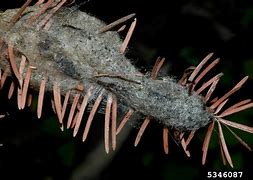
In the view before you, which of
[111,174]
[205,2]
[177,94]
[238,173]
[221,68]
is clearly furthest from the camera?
[205,2]

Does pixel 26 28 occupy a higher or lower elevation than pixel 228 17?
higher

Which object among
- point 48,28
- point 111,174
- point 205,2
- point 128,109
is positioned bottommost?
point 111,174

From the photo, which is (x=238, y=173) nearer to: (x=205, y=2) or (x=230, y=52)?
(x=230, y=52)

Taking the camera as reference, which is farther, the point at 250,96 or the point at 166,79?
the point at 250,96

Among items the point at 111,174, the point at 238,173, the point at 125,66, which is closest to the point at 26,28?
the point at 125,66

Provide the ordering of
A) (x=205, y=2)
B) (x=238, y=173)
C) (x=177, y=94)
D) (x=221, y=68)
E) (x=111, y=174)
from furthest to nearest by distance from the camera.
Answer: (x=205, y=2) → (x=111, y=174) → (x=221, y=68) → (x=238, y=173) → (x=177, y=94)

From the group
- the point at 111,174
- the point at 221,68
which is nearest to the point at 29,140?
the point at 111,174
